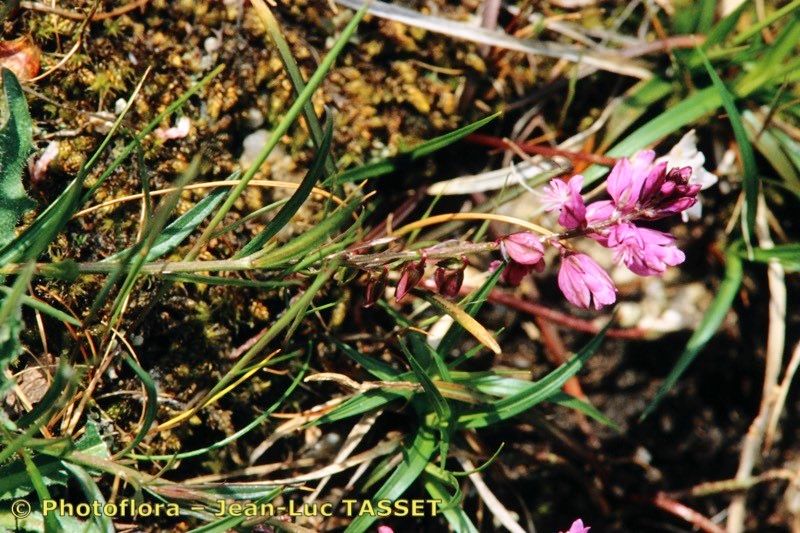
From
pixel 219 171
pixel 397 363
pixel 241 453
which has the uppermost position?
pixel 219 171

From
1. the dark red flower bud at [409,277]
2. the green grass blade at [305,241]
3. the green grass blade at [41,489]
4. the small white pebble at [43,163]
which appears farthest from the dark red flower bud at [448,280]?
the small white pebble at [43,163]

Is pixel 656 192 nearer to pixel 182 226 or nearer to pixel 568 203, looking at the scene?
pixel 568 203

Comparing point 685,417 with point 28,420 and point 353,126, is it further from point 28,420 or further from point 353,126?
point 28,420

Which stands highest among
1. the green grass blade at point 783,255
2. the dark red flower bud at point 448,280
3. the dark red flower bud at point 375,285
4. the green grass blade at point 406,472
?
the dark red flower bud at point 448,280

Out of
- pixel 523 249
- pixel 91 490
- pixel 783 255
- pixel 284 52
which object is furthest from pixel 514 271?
pixel 783 255

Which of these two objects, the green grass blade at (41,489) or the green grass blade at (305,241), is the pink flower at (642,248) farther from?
the green grass blade at (41,489)

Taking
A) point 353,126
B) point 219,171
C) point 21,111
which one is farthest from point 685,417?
point 21,111
